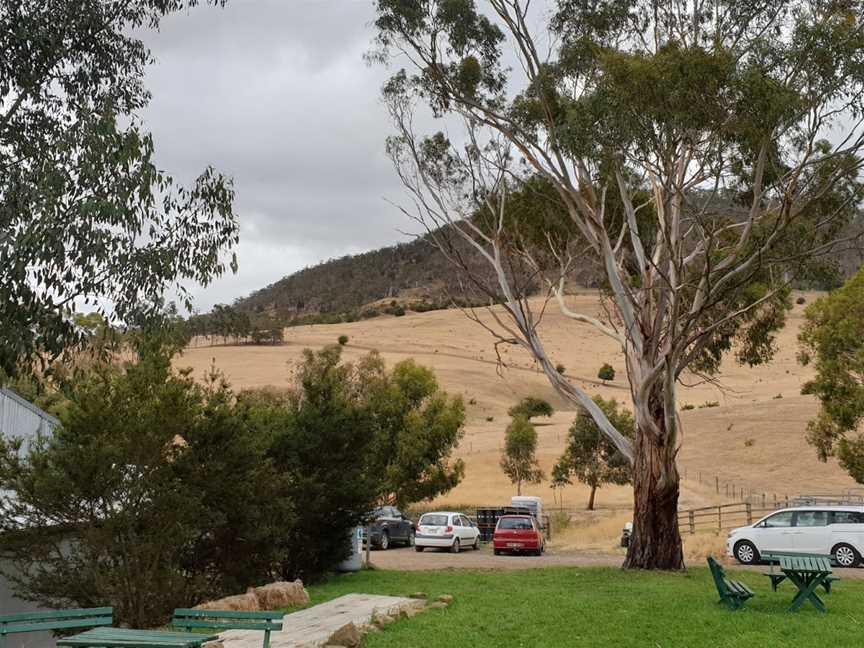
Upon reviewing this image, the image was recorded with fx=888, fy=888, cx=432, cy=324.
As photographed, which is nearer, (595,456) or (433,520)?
(433,520)

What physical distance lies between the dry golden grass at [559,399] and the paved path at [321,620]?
12.6 m

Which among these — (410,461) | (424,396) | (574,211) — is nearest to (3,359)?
(574,211)

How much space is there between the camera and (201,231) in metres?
10.3

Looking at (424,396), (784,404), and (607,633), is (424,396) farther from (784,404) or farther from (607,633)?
(784,404)

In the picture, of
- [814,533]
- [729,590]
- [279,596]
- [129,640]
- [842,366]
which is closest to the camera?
[129,640]

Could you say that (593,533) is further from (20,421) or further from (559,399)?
(559,399)

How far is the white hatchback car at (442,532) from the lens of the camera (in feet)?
98.0

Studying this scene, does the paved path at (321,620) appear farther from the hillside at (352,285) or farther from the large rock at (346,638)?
the hillside at (352,285)

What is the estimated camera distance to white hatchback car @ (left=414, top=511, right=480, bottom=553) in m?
29.9

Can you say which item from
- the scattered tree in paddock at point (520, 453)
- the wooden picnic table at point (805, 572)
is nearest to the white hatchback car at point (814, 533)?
the wooden picnic table at point (805, 572)

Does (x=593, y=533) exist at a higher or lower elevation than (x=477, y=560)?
lower

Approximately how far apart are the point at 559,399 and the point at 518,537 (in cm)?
6697

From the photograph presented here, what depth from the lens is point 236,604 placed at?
11703 mm

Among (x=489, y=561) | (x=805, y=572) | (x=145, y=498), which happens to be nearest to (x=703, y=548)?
(x=489, y=561)
